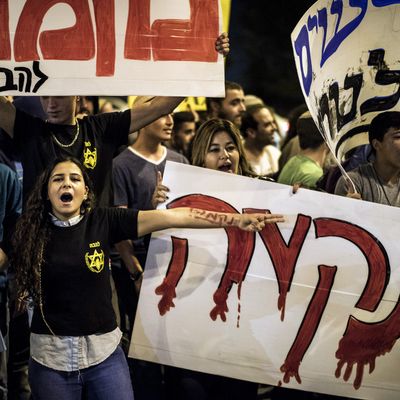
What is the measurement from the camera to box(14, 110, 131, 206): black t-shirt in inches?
212

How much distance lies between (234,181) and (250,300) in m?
0.63

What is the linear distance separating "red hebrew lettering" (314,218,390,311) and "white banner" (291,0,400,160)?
413 mm

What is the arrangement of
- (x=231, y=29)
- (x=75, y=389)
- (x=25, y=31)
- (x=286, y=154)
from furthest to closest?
(x=231, y=29), (x=286, y=154), (x=25, y=31), (x=75, y=389)

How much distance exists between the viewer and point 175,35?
5395mm

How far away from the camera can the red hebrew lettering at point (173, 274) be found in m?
5.61

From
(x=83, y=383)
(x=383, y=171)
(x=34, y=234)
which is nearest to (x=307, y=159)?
(x=383, y=171)

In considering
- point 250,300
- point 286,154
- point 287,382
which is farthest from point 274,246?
point 286,154

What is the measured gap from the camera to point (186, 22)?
5.38 metres

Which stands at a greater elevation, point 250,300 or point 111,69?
point 111,69

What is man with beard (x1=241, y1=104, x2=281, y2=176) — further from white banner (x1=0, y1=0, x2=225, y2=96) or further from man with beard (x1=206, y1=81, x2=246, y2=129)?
white banner (x1=0, y1=0, x2=225, y2=96)

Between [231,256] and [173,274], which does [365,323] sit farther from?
[173,274]

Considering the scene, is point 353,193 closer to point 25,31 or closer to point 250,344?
point 250,344

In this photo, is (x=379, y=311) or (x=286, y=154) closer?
(x=379, y=311)

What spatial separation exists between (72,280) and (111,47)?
4.06ft
